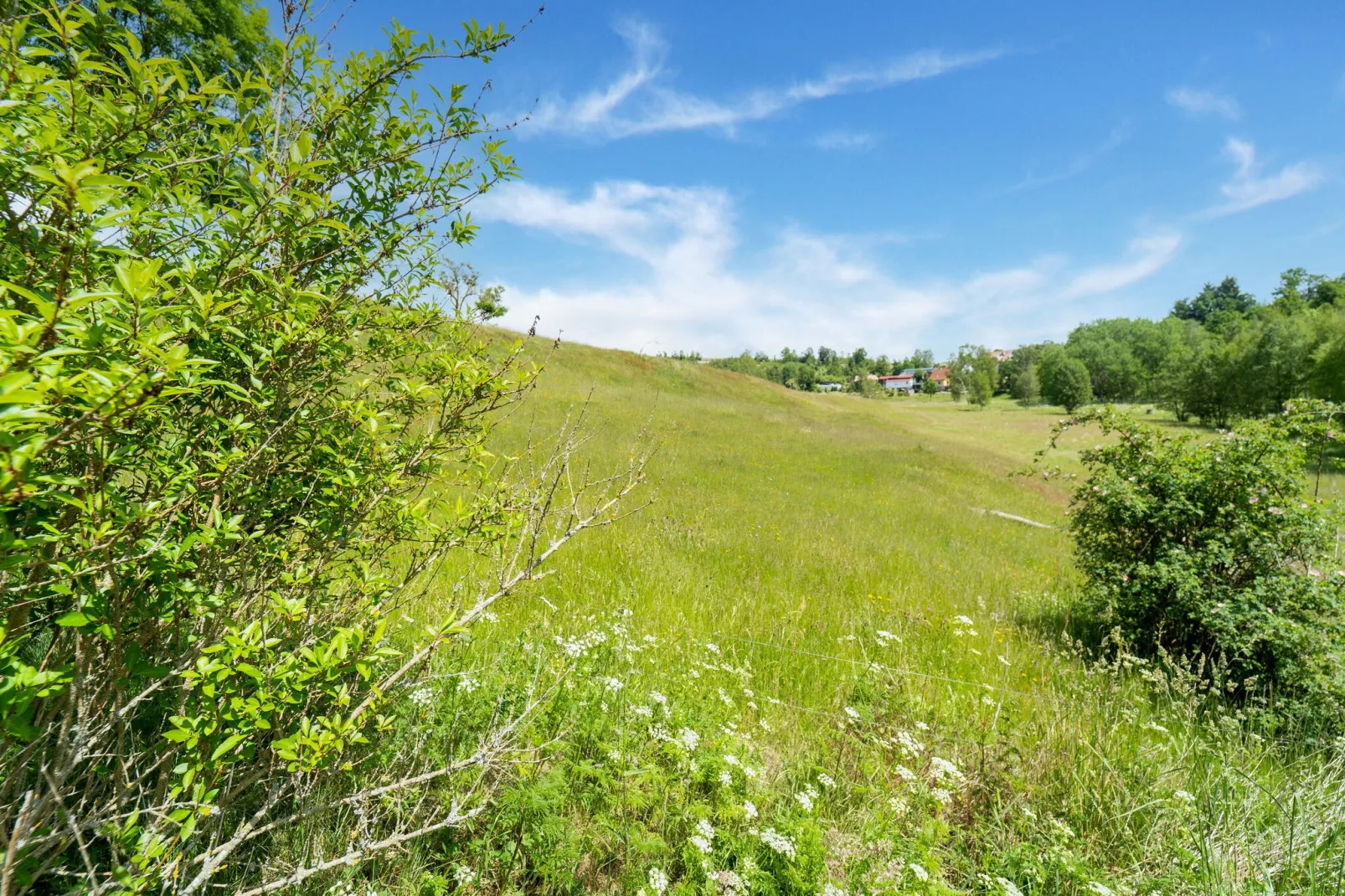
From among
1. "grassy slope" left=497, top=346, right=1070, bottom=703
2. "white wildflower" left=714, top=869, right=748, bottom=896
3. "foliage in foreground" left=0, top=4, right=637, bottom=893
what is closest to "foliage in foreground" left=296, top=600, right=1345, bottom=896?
"white wildflower" left=714, top=869, right=748, bottom=896

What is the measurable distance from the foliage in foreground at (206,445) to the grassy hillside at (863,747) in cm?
76

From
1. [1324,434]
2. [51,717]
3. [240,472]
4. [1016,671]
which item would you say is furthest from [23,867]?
[1324,434]

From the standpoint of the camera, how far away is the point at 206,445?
5.31 feet

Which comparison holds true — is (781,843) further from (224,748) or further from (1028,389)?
(1028,389)

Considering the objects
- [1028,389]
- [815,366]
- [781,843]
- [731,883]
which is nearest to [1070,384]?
[1028,389]

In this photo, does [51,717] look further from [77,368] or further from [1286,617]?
[1286,617]

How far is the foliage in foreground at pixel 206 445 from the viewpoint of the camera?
105 centimetres

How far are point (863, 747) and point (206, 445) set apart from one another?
344 cm

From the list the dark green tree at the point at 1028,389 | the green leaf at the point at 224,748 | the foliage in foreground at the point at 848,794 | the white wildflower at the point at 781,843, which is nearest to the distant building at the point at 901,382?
the dark green tree at the point at 1028,389

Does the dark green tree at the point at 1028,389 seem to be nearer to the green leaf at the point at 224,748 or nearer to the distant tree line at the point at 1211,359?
the distant tree line at the point at 1211,359

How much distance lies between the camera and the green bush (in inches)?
154

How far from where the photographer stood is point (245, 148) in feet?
4.38

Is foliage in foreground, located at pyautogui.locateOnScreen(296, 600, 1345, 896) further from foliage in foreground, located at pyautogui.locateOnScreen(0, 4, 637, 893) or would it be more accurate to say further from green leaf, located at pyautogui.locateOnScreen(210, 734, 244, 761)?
green leaf, located at pyautogui.locateOnScreen(210, 734, 244, 761)

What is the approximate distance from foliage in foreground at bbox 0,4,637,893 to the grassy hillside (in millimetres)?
763
